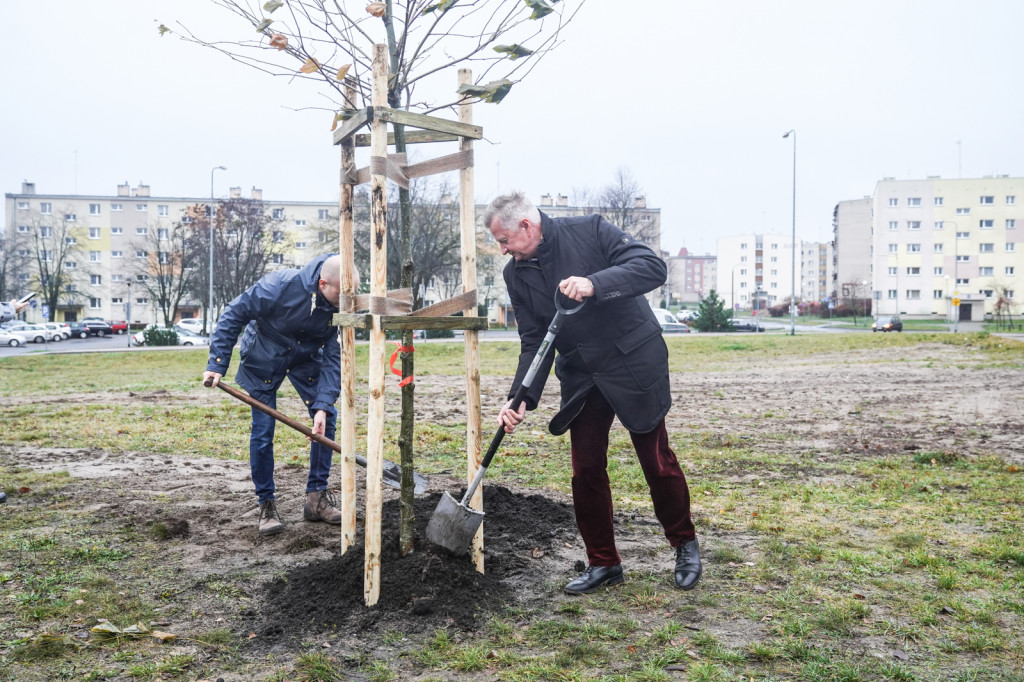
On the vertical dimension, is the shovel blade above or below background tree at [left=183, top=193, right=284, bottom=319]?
below

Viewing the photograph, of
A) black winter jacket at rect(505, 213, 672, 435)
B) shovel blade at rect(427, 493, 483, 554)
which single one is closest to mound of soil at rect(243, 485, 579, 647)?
shovel blade at rect(427, 493, 483, 554)

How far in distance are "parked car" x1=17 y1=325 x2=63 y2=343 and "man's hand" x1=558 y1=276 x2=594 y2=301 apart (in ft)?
158

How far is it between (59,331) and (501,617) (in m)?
51.9

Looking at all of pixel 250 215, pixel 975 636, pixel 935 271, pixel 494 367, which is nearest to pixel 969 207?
pixel 935 271

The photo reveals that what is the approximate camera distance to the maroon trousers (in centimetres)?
372

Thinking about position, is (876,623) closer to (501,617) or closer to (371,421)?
(501,617)

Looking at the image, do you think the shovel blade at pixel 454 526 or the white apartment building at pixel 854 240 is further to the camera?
the white apartment building at pixel 854 240

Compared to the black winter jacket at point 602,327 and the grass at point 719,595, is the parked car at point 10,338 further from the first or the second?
the black winter jacket at point 602,327

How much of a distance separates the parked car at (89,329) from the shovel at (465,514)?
54995mm

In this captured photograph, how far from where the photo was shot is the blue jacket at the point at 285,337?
15.6ft

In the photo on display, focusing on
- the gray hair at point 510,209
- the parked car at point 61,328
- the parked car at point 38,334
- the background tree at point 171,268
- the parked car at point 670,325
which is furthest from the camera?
the background tree at point 171,268

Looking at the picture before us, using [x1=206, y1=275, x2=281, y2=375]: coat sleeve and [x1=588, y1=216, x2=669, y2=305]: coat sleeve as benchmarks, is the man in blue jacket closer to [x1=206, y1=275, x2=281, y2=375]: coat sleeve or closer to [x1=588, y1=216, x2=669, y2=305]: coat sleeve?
[x1=206, y1=275, x2=281, y2=375]: coat sleeve

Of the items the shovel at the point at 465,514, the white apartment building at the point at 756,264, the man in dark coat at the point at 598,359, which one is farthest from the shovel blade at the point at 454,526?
the white apartment building at the point at 756,264

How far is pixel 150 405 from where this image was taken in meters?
11.1
